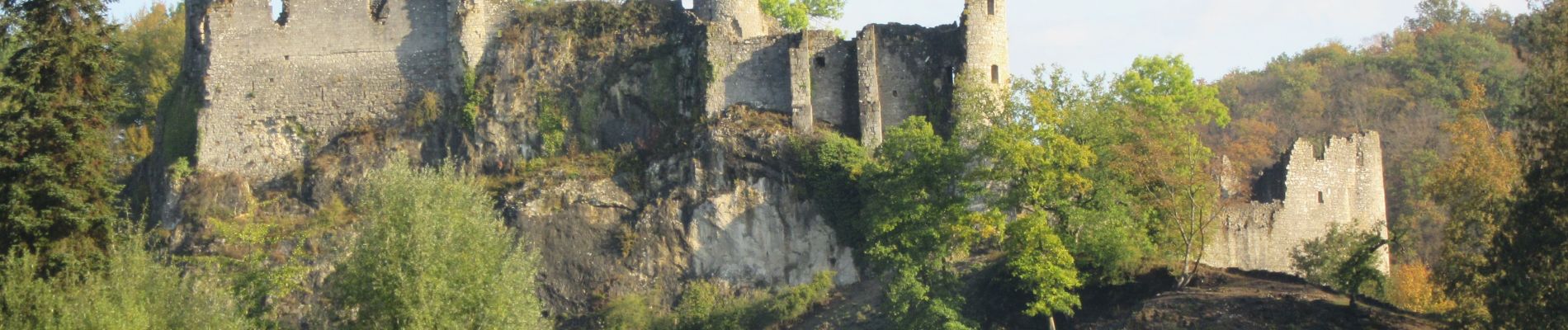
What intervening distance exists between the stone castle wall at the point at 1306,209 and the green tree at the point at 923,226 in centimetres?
533

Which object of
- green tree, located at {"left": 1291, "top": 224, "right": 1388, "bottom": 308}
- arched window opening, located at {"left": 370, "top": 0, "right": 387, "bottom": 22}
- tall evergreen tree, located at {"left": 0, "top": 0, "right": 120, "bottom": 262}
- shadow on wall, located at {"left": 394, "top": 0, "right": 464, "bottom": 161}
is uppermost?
arched window opening, located at {"left": 370, "top": 0, "right": 387, "bottom": 22}

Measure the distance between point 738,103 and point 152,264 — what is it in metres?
14.5

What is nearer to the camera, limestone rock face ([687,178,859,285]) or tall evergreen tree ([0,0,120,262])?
tall evergreen tree ([0,0,120,262])

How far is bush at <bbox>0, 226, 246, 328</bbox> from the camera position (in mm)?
34312

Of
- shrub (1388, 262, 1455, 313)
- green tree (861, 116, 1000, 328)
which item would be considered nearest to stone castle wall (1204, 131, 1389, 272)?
shrub (1388, 262, 1455, 313)

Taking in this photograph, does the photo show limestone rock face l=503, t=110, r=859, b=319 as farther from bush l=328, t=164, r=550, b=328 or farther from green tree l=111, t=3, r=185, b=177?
green tree l=111, t=3, r=185, b=177

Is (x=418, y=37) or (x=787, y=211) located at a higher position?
(x=418, y=37)

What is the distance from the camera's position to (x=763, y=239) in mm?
47031

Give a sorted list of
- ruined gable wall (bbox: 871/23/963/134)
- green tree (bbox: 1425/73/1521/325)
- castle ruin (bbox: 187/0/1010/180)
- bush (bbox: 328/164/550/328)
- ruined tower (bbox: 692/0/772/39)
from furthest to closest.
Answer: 1. castle ruin (bbox: 187/0/1010/180)
2. ruined tower (bbox: 692/0/772/39)
3. ruined gable wall (bbox: 871/23/963/134)
4. bush (bbox: 328/164/550/328)
5. green tree (bbox: 1425/73/1521/325)

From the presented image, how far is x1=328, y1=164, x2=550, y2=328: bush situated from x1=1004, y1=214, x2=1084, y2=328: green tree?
8815 mm

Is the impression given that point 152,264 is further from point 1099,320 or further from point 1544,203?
point 1544,203

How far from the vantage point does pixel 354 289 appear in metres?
38.3

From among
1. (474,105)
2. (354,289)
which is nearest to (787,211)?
(474,105)

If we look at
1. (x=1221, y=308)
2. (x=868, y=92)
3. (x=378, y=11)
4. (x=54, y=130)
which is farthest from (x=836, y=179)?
(x=54, y=130)
